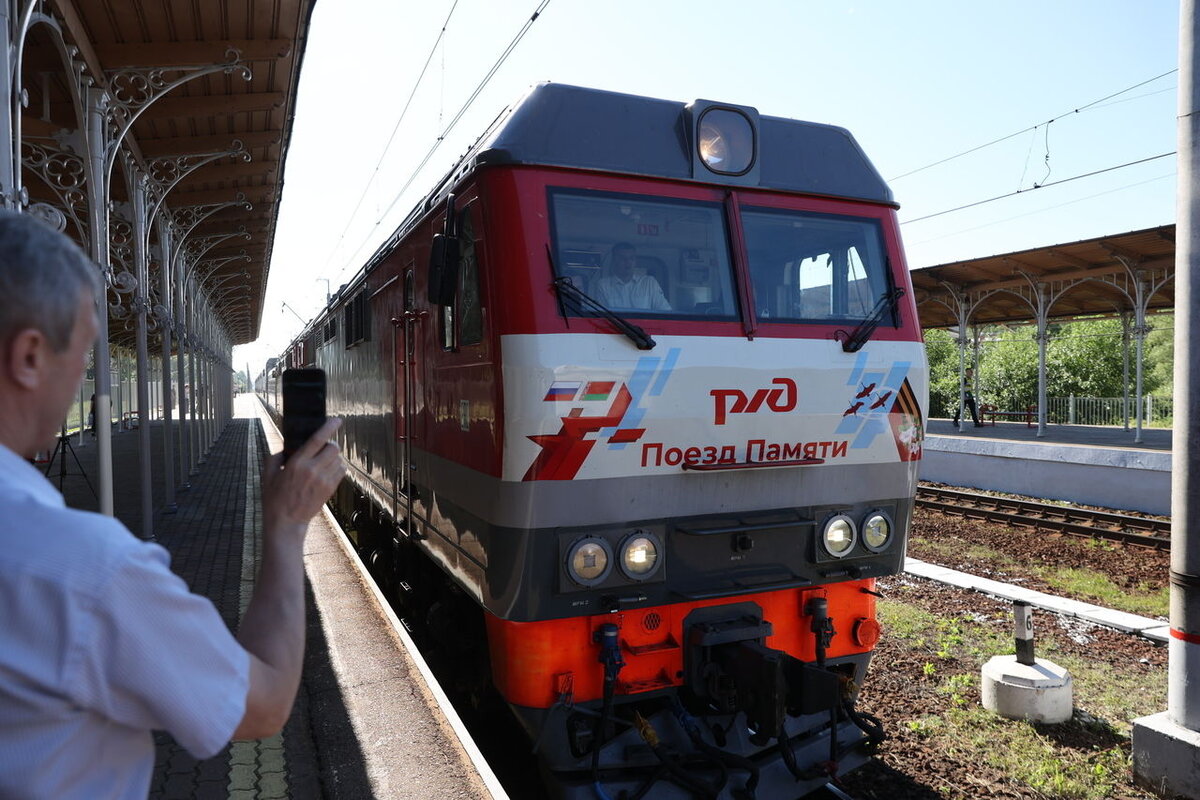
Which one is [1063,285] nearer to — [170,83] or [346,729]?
[170,83]

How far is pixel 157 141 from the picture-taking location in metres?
11.5

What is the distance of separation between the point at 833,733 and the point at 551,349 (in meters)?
2.28

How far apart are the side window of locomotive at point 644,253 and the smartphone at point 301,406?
1.99 meters

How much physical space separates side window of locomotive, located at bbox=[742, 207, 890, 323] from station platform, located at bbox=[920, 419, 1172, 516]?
8.89 meters

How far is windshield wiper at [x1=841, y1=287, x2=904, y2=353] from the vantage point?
4379mm

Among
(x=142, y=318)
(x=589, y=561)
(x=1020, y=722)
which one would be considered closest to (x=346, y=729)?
(x=589, y=561)

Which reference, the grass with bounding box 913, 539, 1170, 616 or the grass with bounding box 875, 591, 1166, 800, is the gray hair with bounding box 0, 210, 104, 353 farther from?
the grass with bounding box 913, 539, 1170, 616

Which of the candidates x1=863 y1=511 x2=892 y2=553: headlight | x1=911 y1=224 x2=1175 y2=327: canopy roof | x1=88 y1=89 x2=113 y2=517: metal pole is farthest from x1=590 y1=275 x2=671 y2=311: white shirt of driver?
x1=911 y1=224 x2=1175 y2=327: canopy roof

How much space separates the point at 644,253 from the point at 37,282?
3068mm

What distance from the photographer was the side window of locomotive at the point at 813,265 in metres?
4.35

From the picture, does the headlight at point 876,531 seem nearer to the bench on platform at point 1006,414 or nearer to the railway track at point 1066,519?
the railway track at point 1066,519

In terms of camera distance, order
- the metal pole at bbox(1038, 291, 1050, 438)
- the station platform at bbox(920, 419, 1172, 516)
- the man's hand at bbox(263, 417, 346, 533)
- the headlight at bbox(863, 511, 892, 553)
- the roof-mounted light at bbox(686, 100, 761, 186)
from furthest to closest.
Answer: the metal pole at bbox(1038, 291, 1050, 438) → the station platform at bbox(920, 419, 1172, 516) → the headlight at bbox(863, 511, 892, 553) → the roof-mounted light at bbox(686, 100, 761, 186) → the man's hand at bbox(263, 417, 346, 533)

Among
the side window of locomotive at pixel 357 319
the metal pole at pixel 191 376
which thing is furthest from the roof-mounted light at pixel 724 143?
the metal pole at pixel 191 376

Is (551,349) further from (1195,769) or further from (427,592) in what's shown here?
(1195,769)
